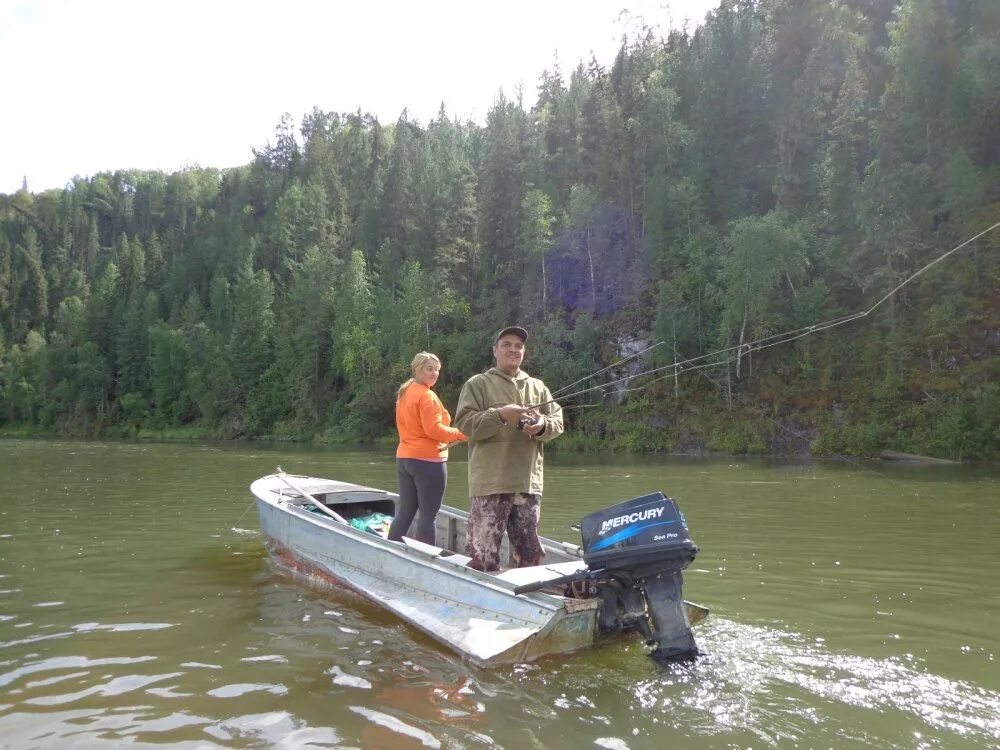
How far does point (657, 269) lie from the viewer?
38.4m

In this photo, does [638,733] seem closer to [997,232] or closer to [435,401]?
[435,401]

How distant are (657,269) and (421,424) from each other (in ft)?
110

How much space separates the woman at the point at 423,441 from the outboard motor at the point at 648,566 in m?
1.98

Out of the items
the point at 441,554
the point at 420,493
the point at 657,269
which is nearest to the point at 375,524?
the point at 420,493

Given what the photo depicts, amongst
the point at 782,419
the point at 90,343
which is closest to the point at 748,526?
the point at 782,419

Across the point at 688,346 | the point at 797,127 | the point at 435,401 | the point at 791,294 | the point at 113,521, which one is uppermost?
the point at 797,127

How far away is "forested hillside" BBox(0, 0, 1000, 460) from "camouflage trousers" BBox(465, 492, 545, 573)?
8.25 ft

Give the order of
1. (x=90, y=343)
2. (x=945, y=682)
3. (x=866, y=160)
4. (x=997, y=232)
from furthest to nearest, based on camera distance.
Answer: (x=90, y=343)
(x=866, y=160)
(x=997, y=232)
(x=945, y=682)

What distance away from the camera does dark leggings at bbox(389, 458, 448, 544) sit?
263 inches

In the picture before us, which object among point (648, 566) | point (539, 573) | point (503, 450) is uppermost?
point (503, 450)

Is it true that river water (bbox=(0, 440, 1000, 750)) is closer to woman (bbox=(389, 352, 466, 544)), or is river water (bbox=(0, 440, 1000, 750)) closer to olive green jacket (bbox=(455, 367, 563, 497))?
woman (bbox=(389, 352, 466, 544))

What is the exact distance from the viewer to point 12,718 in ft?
13.7

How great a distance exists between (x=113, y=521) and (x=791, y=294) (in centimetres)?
2834

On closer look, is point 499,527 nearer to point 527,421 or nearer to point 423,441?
point 527,421
